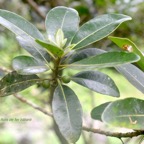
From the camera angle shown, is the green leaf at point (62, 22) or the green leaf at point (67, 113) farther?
the green leaf at point (62, 22)

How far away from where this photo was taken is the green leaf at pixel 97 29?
701 mm

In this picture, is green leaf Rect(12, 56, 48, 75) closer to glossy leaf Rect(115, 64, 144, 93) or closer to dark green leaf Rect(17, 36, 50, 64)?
dark green leaf Rect(17, 36, 50, 64)

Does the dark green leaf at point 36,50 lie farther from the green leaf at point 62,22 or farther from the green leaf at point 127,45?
the green leaf at point 127,45

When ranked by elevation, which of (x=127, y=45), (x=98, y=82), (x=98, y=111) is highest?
(x=127, y=45)

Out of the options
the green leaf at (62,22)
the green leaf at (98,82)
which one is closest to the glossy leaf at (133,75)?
the green leaf at (98,82)

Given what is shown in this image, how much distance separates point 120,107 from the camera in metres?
0.60

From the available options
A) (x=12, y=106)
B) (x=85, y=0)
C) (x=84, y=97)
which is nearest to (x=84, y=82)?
(x=85, y=0)

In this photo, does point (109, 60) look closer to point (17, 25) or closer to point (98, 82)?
point (98, 82)

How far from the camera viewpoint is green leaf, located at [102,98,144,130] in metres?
0.57

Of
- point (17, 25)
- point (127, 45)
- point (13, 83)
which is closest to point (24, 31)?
point (17, 25)

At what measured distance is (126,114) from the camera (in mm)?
604

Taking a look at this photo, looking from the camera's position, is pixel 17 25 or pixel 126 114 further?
pixel 17 25

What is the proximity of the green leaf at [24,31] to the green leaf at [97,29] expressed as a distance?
8cm

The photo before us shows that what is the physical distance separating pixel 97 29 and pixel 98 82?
0.39ft
